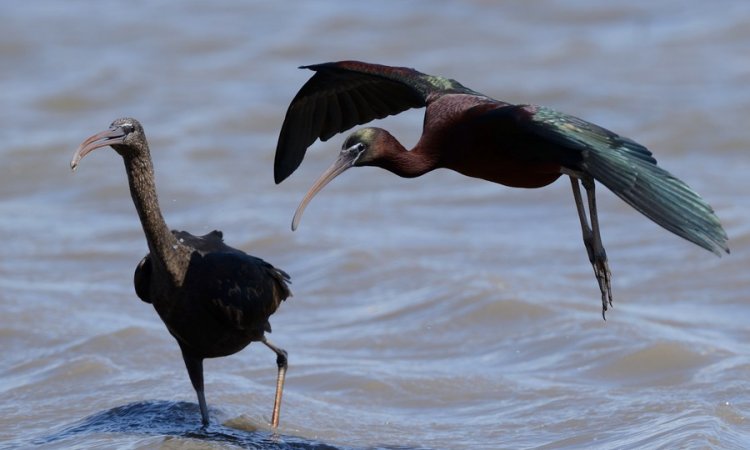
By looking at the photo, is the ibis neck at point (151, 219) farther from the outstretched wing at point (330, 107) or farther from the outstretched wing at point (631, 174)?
the outstretched wing at point (631, 174)

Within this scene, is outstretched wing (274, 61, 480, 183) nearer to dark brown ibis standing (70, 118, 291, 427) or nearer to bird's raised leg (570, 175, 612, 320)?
dark brown ibis standing (70, 118, 291, 427)

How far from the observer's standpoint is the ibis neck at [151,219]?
8.27 meters

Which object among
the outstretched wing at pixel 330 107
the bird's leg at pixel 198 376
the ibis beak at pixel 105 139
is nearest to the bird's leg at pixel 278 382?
the bird's leg at pixel 198 376

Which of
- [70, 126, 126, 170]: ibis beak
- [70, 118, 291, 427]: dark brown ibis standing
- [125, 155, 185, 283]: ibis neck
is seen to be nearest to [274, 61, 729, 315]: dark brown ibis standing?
[70, 118, 291, 427]: dark brown ibis standing

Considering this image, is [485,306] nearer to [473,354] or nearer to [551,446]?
[473,354]

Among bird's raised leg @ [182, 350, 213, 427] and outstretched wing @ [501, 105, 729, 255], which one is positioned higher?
outstretched wing @ [501, 105, 729, 255]

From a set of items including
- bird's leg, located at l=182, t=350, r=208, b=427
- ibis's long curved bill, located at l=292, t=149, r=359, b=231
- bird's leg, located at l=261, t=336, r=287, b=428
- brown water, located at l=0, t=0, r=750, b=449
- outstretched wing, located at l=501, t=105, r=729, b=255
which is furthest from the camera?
brown water, located at l=0, t=0, r=750, b=449

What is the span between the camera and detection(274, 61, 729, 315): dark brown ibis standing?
287 inches

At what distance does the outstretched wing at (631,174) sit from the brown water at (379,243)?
172 centimetres

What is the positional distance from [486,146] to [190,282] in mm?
1897

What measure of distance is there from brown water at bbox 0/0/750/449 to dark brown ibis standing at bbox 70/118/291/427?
65 centimetres

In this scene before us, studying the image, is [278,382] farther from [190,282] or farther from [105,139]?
[105,139]

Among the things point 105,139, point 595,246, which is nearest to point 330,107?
point 105,139

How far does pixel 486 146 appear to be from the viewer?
8.32 metres
